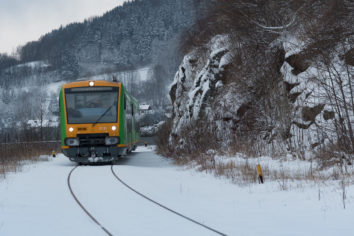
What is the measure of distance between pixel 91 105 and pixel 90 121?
0.67m

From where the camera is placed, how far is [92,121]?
17047mm

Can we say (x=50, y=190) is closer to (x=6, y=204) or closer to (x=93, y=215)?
(x=6, y=204)

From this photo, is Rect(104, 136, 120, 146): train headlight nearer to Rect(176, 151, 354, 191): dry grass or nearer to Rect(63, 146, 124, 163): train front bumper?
Rect(63, 146, 124, 163): train front bumper

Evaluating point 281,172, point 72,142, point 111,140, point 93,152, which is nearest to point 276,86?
point 281,172

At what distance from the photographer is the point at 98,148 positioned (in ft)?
55.6

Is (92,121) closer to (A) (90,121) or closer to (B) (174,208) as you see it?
(A) (90,121)

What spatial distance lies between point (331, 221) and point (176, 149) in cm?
1468

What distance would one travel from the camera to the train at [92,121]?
16.9 m

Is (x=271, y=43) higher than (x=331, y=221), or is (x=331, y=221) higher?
(x=271, y=43)

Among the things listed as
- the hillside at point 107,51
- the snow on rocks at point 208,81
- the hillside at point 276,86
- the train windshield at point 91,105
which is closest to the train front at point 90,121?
the train windshield at point 91,105

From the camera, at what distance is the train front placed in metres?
16.9

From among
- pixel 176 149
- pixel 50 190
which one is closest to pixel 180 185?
pixel 50 190

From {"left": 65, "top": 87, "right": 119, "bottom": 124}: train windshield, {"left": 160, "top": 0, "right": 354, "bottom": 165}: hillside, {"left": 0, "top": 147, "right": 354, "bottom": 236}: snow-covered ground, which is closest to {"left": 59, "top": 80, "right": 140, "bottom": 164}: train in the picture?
{"left": 65, "top": 87, "right": 119, "bottom": 124}: train windshield

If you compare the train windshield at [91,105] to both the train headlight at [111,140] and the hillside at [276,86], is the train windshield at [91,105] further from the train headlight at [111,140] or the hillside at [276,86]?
the hillside at [276,86]
